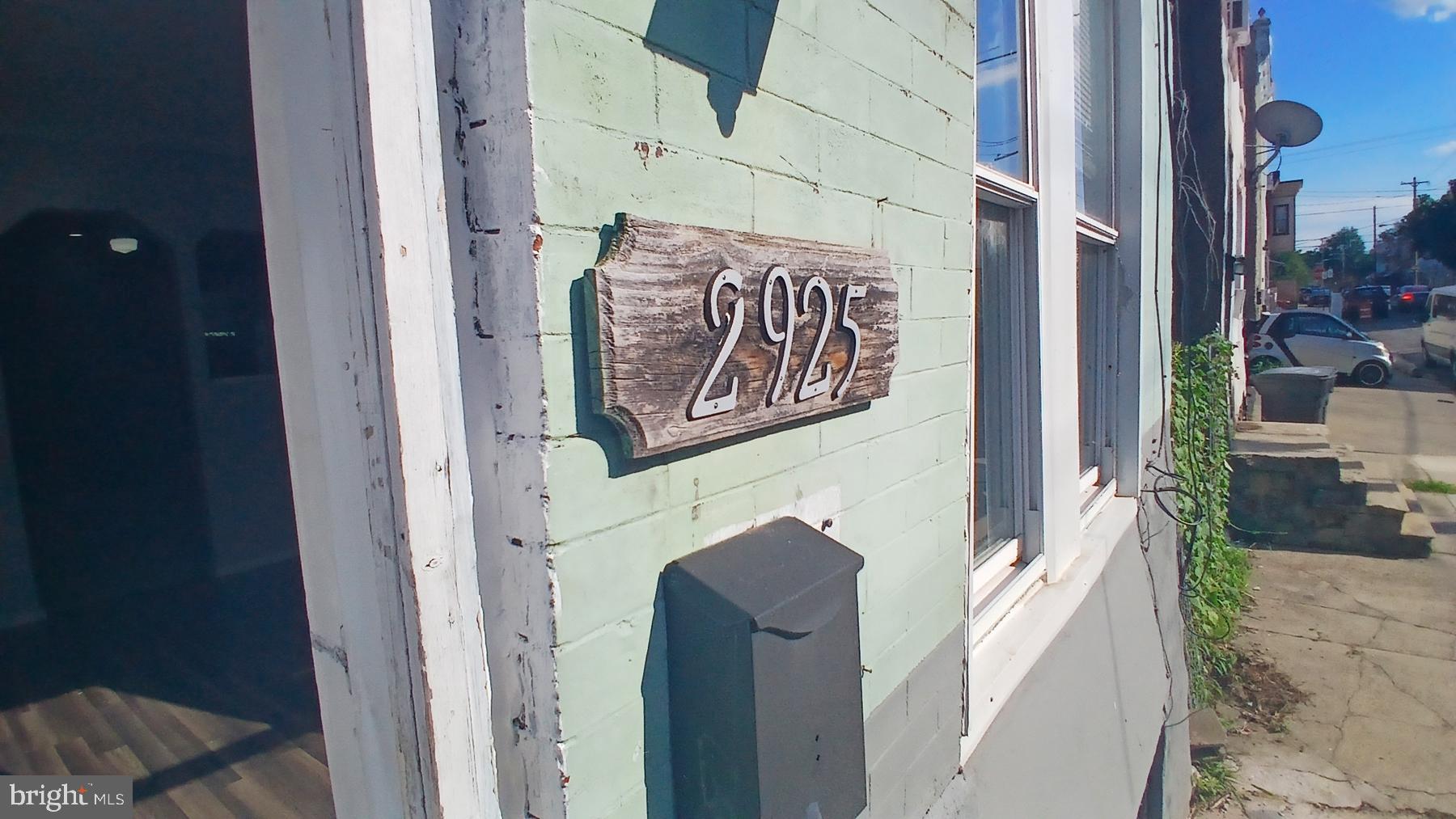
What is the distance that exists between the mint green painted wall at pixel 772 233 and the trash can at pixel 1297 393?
10434mm

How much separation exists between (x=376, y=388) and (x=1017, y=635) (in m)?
2.22

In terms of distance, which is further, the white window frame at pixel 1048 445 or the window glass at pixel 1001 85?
the window glass at pixel 1001 85

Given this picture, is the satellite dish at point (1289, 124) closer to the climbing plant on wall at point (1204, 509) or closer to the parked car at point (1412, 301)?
the climbing plant on wall at point (1204, 509)

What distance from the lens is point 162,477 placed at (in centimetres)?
489

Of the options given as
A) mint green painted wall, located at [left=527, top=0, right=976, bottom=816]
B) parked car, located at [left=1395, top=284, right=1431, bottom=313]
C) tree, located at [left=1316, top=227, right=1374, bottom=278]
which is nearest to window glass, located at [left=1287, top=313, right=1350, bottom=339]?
mint green painted wall, located at [left=527, top=0, right=976, bottom=816]

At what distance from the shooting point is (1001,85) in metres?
2.58

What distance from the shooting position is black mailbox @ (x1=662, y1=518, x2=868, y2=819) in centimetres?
109

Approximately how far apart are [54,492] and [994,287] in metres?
4.95

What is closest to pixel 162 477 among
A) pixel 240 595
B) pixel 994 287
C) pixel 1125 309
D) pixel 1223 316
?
pixel 240 595

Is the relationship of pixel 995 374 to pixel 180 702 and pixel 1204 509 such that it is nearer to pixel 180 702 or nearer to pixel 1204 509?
pixel 180 702

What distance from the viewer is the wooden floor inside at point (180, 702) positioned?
8.95ft

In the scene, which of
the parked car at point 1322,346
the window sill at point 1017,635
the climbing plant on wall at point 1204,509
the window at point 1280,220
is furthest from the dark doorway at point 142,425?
the window at point 1280,220

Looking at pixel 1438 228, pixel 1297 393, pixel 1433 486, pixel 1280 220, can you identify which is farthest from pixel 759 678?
pixel 1438 228

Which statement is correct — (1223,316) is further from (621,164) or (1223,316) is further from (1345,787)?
(621,164)
